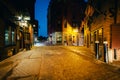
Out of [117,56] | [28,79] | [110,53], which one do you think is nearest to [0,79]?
[28,79]

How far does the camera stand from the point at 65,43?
4819 cm

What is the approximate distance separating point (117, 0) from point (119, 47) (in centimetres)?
390

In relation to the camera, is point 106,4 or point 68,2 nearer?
point 106,4

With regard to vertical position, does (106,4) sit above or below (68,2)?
below

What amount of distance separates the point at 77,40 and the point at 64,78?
40.4m

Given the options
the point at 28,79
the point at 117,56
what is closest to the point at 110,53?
the point at 117,56

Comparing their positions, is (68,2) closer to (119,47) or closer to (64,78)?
(119,47)

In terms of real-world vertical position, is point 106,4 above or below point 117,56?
above

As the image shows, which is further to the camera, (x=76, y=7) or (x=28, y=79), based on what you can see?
(x=76, y=7)

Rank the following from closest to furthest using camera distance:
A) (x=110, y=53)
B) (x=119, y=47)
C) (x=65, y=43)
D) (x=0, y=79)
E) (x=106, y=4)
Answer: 1. (x=0, y=79)
2. (x=110, y=53)
3. (x=119, y=47)
4. (x=106, y=4)
5. (x=65, y=43)

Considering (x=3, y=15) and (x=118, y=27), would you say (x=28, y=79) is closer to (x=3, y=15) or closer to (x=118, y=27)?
(x=3, y=15)

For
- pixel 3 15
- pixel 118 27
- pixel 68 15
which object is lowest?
pixel 118 27

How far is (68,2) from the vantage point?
49.6m

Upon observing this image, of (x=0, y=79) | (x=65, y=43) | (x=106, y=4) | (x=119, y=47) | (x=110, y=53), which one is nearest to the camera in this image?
(x=0, y=79)
